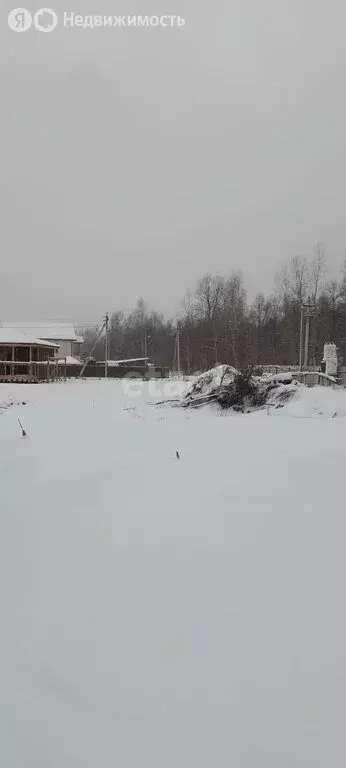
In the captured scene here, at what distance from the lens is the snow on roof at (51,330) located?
187 feet

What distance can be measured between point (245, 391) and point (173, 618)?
12.3 m

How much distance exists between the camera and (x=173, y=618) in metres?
3.16

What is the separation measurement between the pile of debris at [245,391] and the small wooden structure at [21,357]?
23.5m

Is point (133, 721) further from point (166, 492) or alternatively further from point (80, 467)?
point (80, 467)

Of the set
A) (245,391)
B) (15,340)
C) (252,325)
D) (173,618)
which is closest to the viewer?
(173,618)

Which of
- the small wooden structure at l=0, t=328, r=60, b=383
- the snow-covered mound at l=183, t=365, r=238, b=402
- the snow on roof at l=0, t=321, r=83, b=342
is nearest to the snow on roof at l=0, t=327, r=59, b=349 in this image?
the small wooden structure at l=0, t=328, r=60, b=383

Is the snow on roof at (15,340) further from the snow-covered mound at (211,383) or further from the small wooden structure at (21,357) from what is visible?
the snow-covered mound at (211,383)

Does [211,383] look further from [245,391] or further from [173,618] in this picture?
[173,618]

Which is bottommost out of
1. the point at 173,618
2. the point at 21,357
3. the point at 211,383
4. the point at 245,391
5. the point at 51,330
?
the point at 173,618

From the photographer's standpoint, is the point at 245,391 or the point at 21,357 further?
the point at 21,357

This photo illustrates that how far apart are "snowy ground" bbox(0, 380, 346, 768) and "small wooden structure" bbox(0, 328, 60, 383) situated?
104 ft

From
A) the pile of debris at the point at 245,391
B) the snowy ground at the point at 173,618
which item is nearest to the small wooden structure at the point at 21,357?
the pile of debris at the point at 245,391

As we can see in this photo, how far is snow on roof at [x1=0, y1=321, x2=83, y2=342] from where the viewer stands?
2245 inches

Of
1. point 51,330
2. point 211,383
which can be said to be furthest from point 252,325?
point 211,383
